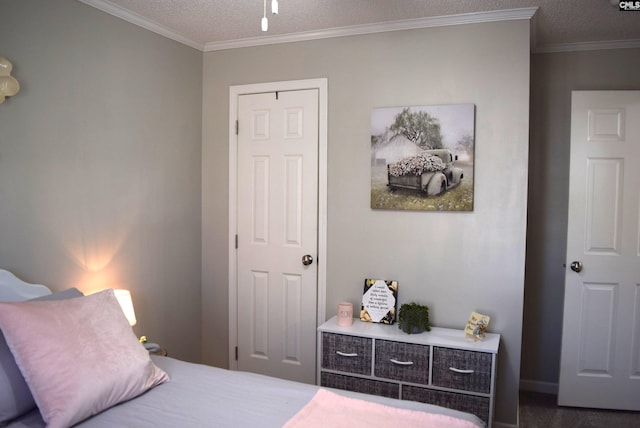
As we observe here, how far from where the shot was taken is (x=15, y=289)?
214 cm

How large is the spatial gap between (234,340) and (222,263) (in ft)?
1.93

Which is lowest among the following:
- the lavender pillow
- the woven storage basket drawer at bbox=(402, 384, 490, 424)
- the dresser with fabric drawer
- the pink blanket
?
the woven storage basket drawer at bbox=(402, 384, 490, 424)

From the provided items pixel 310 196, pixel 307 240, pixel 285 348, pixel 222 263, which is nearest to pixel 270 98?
pixel 310 196

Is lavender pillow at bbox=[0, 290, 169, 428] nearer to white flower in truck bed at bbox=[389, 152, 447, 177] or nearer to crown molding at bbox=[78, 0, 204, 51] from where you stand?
crown molding at bbox=[78, 0, 204, 51]

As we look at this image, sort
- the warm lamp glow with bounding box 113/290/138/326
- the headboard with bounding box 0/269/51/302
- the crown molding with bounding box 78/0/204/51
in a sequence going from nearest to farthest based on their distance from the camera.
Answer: the headboard with bounding box 0/269/51/302 < the warm lamp glow with bounding box 113/290/138/326 < the crown molding with bounding box 78/0/204/51

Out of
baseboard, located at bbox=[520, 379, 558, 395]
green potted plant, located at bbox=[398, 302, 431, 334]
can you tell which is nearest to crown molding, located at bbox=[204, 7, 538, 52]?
green potted plant, located at bbox=[398, 302, 431, 334]

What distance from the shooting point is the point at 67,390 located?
5.45ft

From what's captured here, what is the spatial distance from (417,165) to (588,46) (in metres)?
1.59

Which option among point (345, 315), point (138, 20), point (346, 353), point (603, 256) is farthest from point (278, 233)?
point (603, 256)

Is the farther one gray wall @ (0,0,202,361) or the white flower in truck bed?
the white flower in truck bed

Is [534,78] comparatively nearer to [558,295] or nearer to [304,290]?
[558,295]

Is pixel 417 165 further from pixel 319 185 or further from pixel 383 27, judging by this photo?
pixel 383 27

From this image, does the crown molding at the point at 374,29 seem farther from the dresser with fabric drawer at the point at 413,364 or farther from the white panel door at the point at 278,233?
the dresser with fabric drawer at the point at 413,364

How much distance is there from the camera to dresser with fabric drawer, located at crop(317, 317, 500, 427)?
8.58 ft
